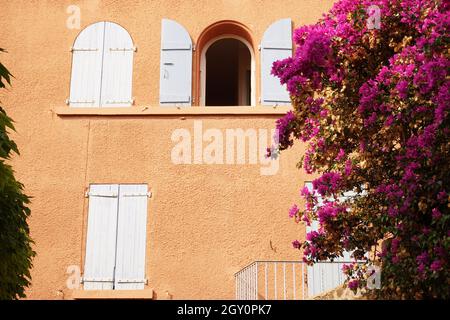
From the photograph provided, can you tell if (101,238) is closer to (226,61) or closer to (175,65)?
(175,65)

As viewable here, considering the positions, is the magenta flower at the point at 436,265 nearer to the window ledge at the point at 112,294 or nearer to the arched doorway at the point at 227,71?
the window ledge at the point at 112,294

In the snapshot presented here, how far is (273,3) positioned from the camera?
43.3 ft

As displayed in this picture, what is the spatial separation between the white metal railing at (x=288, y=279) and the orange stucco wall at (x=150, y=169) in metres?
0.23

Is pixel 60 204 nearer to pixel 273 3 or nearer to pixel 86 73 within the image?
pixel 86 73

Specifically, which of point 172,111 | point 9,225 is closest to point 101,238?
point 172,111

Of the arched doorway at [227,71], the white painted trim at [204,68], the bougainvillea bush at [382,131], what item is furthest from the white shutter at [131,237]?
the bougainvillea bush at [382,131]

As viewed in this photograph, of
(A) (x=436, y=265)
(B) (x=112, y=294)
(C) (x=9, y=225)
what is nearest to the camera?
(A) (x=436, y=265)

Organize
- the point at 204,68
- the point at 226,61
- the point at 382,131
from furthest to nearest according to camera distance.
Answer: the point at 226,61, the point at 204,68, the point at 382,131

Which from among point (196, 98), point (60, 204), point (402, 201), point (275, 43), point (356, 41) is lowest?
point (402, 201)

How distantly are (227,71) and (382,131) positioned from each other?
9.31 metres

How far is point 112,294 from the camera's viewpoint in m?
11.5

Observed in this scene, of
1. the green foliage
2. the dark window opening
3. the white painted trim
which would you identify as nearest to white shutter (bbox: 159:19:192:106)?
the white painted trim

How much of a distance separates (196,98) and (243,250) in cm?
291

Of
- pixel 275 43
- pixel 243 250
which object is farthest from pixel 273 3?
pixel 243 250
